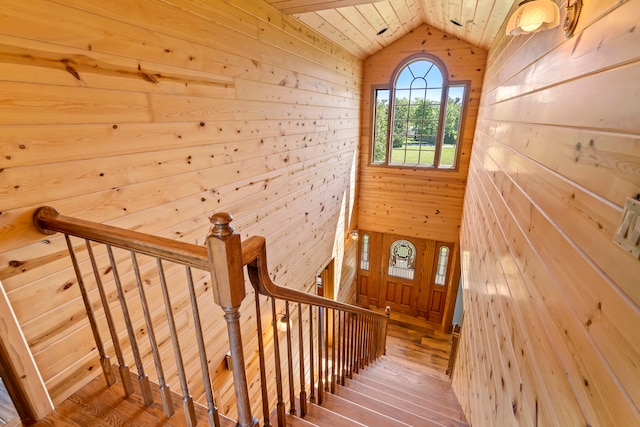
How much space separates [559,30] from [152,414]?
7.67 ft

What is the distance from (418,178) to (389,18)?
2.57 metres

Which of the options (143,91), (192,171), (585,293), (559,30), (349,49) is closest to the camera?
(585,293)

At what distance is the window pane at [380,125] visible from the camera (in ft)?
17.2

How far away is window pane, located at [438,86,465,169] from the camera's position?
4770mm

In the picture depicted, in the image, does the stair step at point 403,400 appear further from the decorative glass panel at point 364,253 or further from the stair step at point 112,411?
the decorative glass panel at point 364,253

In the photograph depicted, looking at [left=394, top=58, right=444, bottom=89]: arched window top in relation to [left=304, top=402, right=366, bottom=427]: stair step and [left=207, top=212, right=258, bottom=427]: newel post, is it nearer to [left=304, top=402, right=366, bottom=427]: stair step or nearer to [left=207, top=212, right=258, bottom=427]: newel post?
[left=304, top=402, right=366, bottom=427]: stair step

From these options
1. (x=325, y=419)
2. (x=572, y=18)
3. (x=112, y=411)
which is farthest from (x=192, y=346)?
(x=572, y=18)

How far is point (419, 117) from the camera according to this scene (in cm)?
514

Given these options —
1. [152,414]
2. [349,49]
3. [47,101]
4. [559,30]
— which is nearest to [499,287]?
[559,30]

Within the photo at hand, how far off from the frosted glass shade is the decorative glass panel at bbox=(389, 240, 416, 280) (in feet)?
16.3

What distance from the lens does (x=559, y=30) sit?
1.23 m

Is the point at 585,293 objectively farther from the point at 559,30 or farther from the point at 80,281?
the point at 80,281

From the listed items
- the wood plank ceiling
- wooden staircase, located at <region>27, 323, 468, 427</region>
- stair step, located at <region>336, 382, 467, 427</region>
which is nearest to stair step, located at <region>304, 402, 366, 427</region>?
wooden staircase, located at <region>27, 323, 468, 427</region>

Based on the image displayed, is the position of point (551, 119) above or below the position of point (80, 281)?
above
